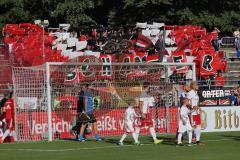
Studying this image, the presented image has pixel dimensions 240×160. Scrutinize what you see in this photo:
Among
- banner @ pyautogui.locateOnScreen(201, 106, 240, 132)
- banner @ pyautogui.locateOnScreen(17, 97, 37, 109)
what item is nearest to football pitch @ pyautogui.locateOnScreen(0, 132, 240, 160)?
banner @ pyautogui.locateOnScreen(17, 97, 37, 109)

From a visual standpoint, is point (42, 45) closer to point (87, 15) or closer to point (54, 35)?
point (54, 35)

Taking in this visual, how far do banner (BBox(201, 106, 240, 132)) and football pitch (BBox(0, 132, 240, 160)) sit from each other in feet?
16.1

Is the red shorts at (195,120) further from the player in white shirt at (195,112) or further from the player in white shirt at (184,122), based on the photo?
the player in white shirt at (184,122)

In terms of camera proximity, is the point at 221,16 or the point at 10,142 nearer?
the point at 10,142

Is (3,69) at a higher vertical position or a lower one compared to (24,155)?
higher

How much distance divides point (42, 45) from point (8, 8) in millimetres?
13165

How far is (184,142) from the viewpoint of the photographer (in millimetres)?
26375

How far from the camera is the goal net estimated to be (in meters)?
29.6

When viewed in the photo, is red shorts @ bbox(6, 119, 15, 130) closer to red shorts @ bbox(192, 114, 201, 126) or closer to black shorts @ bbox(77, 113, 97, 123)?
black shorts @ bbox(77, 113, 97, 123)

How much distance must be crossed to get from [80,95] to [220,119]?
26.0 ft

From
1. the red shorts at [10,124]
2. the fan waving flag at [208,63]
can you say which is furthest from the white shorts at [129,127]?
the fan waving flag at [208,63]

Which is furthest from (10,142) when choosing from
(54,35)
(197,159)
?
(54,35)

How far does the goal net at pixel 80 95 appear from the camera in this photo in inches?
1166

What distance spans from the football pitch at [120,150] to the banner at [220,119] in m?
4.92
